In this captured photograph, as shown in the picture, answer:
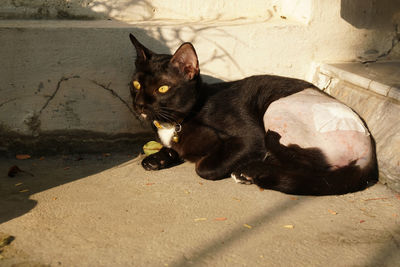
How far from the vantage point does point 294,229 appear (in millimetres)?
2906

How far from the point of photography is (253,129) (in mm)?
3777

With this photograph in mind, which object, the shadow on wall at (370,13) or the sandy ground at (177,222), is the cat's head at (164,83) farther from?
the shadow on wall at (370,13)

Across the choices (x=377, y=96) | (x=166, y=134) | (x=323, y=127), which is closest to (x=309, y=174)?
(x=323, y=127)

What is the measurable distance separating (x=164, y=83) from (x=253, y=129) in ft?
2.67

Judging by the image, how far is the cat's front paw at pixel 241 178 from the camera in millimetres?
3543

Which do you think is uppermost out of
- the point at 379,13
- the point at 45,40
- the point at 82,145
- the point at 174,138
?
the point at 379,13

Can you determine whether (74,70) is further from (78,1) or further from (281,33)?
(281,33)

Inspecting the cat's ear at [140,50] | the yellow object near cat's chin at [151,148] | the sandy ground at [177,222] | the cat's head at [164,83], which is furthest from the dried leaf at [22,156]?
the cat's ear at [140,50]

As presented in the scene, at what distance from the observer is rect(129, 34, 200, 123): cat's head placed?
11.9ft

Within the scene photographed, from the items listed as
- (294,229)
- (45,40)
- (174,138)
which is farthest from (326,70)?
(45,40)

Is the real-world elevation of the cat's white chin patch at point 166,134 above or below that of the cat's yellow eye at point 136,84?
below

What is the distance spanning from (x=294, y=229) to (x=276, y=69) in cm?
192

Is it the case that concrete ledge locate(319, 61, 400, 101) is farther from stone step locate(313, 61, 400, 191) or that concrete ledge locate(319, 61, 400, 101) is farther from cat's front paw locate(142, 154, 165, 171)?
cat's front paw locate(142, 154, 165, 171)

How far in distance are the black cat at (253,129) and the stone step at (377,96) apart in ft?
0.41
